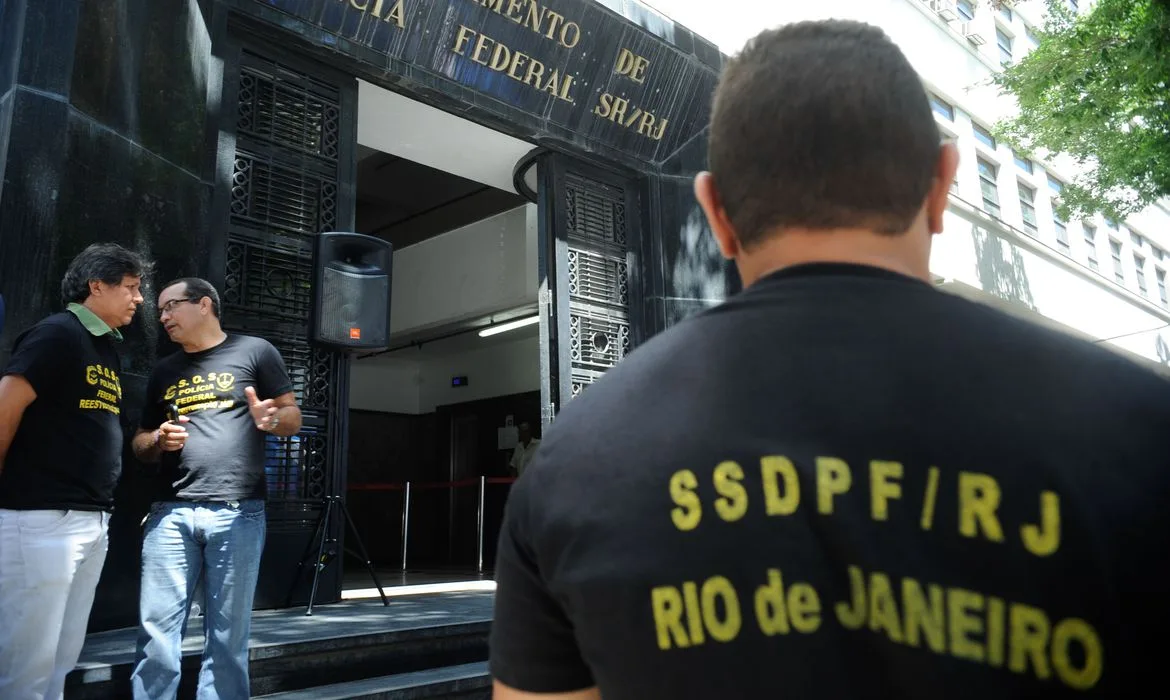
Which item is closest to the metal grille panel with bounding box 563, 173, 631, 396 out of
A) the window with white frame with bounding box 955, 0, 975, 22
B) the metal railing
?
the metal railing

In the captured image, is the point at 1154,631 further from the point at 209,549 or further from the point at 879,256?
the point at 209,549

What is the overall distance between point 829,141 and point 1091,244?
20488 mm

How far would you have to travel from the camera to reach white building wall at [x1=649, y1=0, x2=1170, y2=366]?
1063 cm

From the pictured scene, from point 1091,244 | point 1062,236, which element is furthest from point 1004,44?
point 1091,244

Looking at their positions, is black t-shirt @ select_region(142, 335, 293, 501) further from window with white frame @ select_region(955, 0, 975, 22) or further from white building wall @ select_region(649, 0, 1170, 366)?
window with white frame @ select_region(955, 0, 975, 22)

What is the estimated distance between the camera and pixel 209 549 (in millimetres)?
3555

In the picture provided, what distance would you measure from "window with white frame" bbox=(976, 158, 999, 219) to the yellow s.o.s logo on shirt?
13388 mm

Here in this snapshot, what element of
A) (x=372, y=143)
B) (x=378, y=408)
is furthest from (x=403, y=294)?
(x=372, y=143)

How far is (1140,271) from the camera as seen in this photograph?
20.7 meters

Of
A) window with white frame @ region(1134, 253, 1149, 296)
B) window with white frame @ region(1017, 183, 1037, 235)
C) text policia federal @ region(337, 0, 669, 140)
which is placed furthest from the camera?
window with white frame @ region(1134, 253, 1149, 296)

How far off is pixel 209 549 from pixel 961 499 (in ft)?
11.4

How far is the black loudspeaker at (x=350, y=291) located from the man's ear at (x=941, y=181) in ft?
17.6

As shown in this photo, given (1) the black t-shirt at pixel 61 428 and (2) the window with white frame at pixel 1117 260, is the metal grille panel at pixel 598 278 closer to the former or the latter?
(1) the black t-shirt at pixel 61 428

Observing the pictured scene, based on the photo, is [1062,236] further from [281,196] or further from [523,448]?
[281,196]
